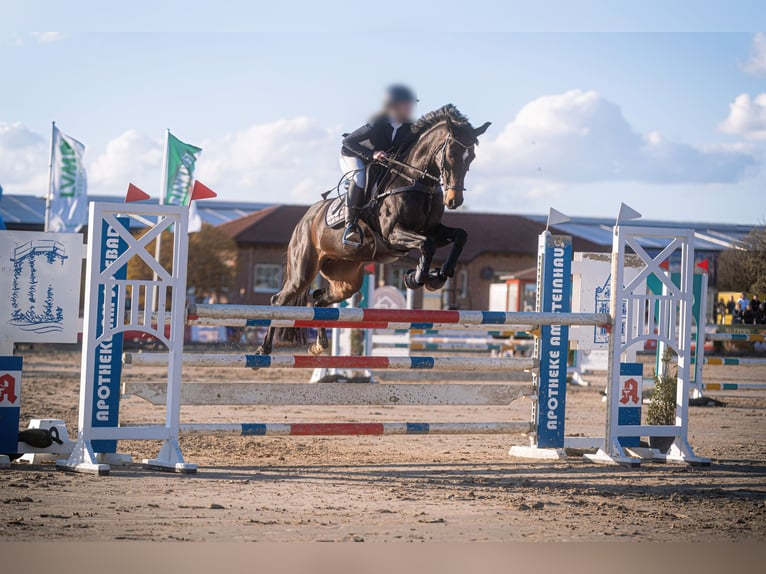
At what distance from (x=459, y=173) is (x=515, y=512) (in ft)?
8.23

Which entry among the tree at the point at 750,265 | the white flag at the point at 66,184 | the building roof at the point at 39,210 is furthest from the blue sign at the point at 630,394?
the building roof at the point at 39,210

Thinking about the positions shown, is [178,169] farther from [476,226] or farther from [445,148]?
[476,226]

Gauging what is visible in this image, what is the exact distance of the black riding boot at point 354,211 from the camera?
6.88 meters

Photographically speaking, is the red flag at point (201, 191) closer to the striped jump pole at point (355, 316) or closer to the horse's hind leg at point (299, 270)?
the striped jump pole at point (355, 316)

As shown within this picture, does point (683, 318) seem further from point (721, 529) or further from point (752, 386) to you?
point (752, 386)

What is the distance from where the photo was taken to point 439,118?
6695mm

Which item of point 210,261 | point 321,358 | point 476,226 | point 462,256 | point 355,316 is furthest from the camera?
point 476,226

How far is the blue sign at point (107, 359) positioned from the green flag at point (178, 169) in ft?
37.7

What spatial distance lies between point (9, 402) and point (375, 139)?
10.3 ft

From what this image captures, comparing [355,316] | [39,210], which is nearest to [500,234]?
[39,210]

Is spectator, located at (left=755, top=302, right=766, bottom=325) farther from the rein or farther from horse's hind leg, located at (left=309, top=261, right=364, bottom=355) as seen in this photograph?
the rein

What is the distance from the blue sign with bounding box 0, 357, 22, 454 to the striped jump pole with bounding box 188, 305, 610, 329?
3.69 feet

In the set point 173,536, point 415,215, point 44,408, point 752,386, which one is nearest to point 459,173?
point 415,215

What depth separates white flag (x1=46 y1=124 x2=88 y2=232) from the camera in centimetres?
1939
